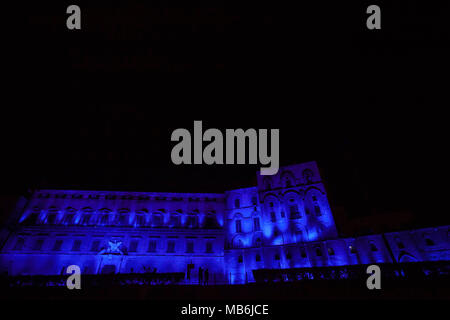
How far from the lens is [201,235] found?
102 feet

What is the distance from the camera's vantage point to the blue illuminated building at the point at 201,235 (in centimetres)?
2578

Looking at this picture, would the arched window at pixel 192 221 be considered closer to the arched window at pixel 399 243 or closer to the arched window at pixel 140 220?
the arched window at pixel 140 220

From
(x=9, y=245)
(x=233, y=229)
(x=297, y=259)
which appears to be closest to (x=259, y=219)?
(x=233, y=229)

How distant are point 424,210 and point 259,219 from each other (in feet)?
61.4

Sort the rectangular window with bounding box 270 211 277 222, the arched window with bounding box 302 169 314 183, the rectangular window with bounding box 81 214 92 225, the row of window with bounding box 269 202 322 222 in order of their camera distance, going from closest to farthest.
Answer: the row of window with bounding box 269 202 322 222, the rectangular window with bounding box 270 211 277 222, the rectangular window with bounding box 81 214 92 225, the arched window with bounding box 302 169 314 183

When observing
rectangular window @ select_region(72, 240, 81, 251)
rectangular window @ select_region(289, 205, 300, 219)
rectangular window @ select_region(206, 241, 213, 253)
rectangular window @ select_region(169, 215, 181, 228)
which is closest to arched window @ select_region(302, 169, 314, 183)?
rectangular window @ select_region(289, 205, 300, 219)

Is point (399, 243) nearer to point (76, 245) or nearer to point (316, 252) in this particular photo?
point (316, 252)

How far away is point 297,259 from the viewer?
1050 inches

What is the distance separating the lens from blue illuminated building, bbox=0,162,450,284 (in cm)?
2578

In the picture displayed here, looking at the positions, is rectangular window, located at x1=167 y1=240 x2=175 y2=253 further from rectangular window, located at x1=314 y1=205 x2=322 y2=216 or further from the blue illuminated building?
rectangular window, located at x1=314 y1=205 x2=322 y2=216

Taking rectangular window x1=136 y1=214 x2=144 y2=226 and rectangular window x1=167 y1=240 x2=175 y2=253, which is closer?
rectangular window x1=167 y1=240 x2=175 y2=253

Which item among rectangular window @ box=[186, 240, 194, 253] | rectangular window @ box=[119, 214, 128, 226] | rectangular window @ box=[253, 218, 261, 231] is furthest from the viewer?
rectangular window @ box=[119, 214, 128, 226]

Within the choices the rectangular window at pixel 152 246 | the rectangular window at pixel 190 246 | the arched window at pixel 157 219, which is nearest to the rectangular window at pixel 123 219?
the arched window at pixel 157 219
